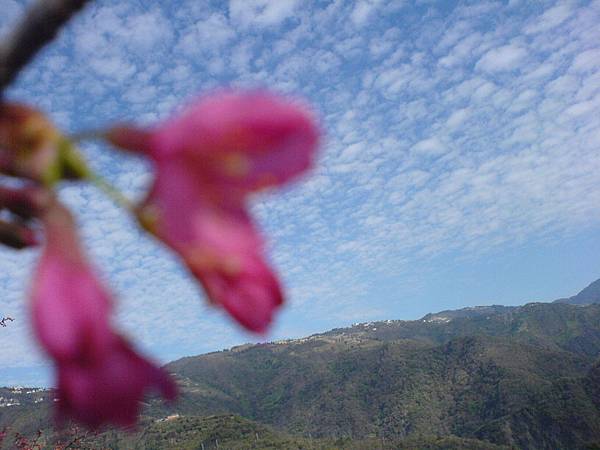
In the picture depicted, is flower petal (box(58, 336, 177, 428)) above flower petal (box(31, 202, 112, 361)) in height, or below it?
below

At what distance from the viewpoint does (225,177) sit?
28.6 inches

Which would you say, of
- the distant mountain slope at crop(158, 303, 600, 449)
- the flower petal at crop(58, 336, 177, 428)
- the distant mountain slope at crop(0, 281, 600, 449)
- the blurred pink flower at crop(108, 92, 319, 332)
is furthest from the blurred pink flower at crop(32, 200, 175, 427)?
the distant mountain slope at crop(158, 303, 600, 449)

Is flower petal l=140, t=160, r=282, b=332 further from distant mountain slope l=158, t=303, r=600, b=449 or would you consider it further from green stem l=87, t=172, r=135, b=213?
distant mountain slope l=158, t=303, r=600, b=449

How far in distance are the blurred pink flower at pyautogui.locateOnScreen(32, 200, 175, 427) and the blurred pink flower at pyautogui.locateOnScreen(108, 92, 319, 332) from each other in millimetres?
116

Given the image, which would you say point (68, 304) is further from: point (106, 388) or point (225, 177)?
point (225, 177)

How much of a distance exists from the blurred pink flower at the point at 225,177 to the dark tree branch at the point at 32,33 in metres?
0.17

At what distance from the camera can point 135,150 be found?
2.23 feet

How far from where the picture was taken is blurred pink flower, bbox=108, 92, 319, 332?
653mm

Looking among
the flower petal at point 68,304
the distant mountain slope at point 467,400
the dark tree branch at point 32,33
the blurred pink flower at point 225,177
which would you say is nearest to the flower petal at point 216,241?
the blurred pink flower at point 225,177

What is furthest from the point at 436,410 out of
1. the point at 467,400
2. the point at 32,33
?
the point at 32,33

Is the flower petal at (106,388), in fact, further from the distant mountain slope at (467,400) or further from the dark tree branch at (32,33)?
the distant mountain slope at (467,400)

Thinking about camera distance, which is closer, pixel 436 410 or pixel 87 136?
pixel 87 136

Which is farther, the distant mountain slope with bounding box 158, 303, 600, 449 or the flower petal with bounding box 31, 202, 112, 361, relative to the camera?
the distant mountain slope with bounding box 158, 303, 600, 449

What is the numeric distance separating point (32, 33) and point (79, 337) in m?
0.44
